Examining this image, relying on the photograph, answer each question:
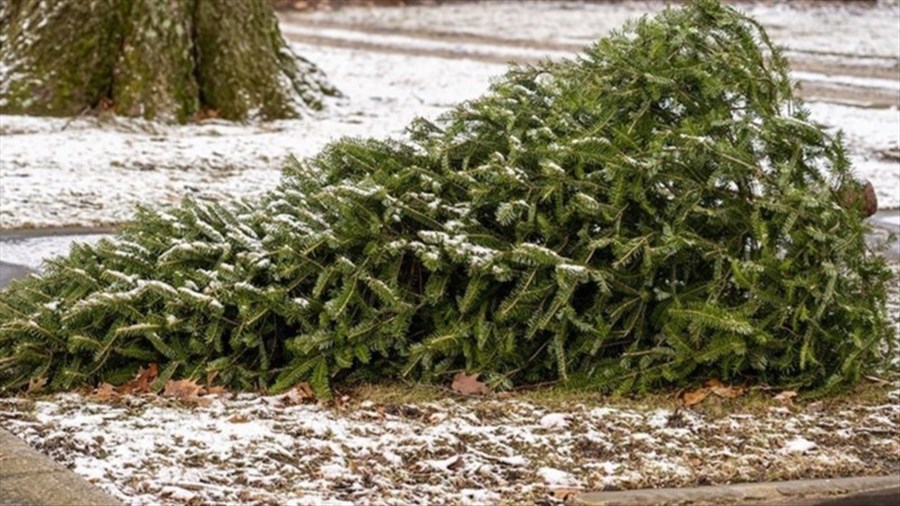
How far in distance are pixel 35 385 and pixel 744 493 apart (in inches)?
104

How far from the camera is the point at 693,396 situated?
654 cm

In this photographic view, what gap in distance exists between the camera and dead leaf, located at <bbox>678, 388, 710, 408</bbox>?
255 inches

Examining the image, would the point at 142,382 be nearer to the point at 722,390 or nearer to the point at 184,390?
the point at 184,390

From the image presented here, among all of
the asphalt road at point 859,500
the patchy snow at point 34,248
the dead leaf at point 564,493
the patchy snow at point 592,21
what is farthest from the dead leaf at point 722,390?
the patchy snow at point 592,21

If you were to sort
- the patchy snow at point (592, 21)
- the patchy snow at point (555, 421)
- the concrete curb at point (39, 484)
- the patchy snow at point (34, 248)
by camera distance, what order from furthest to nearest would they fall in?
the patchy snow at point (592, 21)
the patchy snow at point (34, 248)
the patchy snow at point (555, 421)
the concrete curb at point (39, 484)

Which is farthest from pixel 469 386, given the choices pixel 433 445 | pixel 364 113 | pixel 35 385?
pixel 364 113

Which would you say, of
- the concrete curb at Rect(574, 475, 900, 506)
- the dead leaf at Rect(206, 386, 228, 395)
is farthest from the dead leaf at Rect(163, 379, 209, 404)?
the concrete curb at Rect(574, 475, 900, 506)

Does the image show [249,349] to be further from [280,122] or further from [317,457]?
[280,122]

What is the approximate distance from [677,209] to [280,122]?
7447 millimetres

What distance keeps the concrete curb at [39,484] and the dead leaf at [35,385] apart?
909mm

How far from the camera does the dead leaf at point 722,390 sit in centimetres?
655

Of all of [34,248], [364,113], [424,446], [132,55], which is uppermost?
[132,55]

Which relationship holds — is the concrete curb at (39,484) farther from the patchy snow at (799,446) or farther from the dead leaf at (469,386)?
the patchy snow at (799,446)

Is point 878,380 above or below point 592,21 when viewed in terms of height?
above
